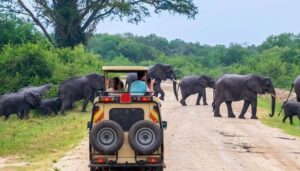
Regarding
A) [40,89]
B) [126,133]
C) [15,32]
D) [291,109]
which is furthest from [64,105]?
[126,133]

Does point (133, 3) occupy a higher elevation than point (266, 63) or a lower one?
higher

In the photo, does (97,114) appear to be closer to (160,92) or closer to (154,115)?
(154,115)

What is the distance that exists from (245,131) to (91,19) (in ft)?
97.3

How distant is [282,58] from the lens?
2879 inches

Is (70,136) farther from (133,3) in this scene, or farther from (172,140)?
(133,3)

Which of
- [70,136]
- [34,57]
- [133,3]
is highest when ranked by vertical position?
[133,3]

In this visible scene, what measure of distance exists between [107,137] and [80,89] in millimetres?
20578

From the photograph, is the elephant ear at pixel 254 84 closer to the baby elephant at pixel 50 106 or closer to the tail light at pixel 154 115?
the baby elephant at pixel 50 106

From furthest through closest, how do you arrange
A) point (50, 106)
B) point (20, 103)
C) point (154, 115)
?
point (50, 106) → point (20, 103) → point (154, 115)

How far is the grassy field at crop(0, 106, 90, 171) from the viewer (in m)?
19.5

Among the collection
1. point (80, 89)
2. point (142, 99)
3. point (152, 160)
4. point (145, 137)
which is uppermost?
point (142, 99)

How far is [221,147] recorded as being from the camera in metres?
20.7

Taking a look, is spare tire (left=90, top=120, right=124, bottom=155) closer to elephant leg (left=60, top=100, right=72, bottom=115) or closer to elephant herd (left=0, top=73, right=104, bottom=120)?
elephant herd (left=0, top=73, right=104, bottom=120)

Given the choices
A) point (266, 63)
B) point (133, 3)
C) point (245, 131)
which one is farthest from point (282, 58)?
point (245, 131)
